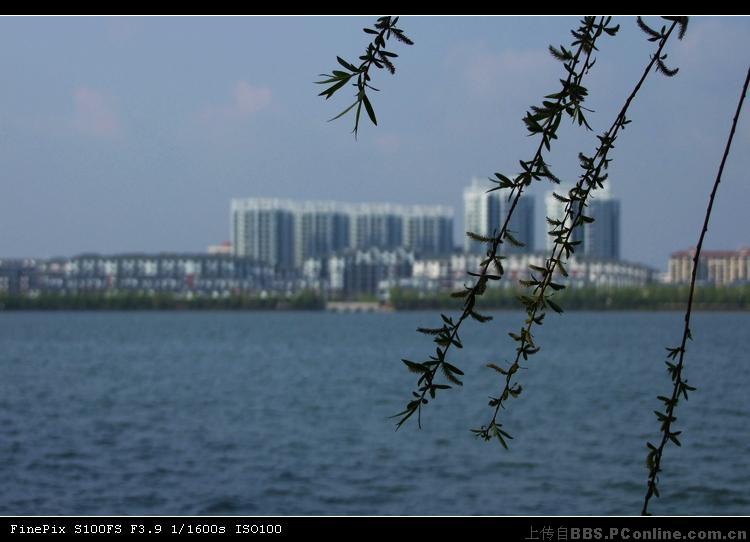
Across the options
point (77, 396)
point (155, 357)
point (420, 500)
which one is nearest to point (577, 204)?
point (420, 500)

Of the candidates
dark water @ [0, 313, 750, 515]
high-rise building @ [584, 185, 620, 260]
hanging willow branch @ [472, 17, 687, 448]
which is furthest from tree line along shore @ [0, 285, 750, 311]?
hanging willow branch @ [472, 17, 687, 448]

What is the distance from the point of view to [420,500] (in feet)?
61.7

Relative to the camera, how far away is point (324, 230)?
169 metres

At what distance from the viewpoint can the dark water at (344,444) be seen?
19016mm

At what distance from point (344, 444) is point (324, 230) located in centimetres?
14235

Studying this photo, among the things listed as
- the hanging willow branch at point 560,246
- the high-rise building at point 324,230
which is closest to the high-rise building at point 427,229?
the high-rise building at point 324,230

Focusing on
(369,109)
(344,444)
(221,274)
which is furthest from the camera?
(221,274)

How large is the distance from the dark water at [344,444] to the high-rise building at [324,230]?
104m

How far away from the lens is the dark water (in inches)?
749

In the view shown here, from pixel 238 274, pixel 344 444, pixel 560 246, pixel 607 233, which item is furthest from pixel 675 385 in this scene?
pixel 238 274

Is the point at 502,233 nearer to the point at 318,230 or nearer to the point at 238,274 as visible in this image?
the point at 238,274
